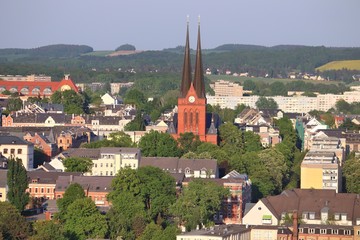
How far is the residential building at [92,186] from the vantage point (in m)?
80.5

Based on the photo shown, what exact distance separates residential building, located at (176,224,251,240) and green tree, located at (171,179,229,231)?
69.1 inches

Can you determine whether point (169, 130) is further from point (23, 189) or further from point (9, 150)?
point (23, 189)

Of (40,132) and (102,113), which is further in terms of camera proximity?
(102,113)

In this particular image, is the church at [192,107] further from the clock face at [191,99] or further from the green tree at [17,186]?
the green tree at [17,186]

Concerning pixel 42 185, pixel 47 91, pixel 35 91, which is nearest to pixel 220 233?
pixel 42 185

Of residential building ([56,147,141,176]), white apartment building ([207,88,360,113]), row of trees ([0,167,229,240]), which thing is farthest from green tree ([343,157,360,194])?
white apartment building ([207,88,360,113])

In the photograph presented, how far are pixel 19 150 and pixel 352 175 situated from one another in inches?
784

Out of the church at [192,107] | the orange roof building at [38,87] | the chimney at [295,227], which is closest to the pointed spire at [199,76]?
the church at [192,107]

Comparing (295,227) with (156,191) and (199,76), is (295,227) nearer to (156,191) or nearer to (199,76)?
(156,191)

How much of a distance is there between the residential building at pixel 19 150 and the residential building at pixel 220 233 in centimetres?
2354

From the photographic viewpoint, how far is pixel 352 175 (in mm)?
94000

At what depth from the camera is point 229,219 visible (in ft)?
263

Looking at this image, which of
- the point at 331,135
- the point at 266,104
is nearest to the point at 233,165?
the point at 331,135

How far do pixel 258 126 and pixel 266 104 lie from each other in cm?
6555
